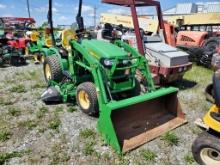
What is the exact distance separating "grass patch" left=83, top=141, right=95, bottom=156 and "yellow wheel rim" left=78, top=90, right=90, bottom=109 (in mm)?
922

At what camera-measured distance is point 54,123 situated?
4.54 meters

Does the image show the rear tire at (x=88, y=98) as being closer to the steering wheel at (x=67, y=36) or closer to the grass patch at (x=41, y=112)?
the grass patch at (x=41, y=112)

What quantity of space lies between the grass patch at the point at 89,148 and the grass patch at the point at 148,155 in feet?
2.35

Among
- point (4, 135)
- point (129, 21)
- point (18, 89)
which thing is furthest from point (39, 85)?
point (129, 21)

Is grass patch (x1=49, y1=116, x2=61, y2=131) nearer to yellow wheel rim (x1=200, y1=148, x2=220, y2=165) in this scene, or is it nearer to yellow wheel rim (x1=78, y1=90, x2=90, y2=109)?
yellow wheel rim (x1=78, y1=90, x2=90, y2=109)

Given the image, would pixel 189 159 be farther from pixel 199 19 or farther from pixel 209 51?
pixel 199 19

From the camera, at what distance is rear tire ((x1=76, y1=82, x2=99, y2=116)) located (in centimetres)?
453

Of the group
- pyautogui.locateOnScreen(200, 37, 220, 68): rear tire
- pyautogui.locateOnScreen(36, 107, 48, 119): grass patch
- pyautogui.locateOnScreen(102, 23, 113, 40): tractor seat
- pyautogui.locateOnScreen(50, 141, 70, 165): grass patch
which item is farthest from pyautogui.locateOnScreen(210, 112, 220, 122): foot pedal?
pyautogui.locateOnScreen(200, 37, 220, 68): rear tire

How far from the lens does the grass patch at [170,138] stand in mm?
4066

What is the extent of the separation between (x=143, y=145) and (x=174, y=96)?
1199 millimetres

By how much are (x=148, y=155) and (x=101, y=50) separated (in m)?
2.11

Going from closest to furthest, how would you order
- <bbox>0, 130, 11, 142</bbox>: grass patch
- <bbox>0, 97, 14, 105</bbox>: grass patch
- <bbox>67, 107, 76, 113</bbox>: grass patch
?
1. <bbox>0, 130, 11, 142</bbox>: grass patch
2. <bbox>67, 107, 76, 113</bbox>: grass patch
3. <bbox>0, 97, 14, 105</bbox>: grass patch

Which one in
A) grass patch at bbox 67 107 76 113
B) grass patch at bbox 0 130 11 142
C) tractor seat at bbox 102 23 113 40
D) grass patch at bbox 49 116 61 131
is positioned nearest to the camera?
grass patch at bbox 0 130 11 142

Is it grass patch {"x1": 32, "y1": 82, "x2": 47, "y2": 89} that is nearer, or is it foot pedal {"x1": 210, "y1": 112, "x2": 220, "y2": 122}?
foot pedal {"x1": 210, "y1": 112, "x2": 220, "y2": 122}
